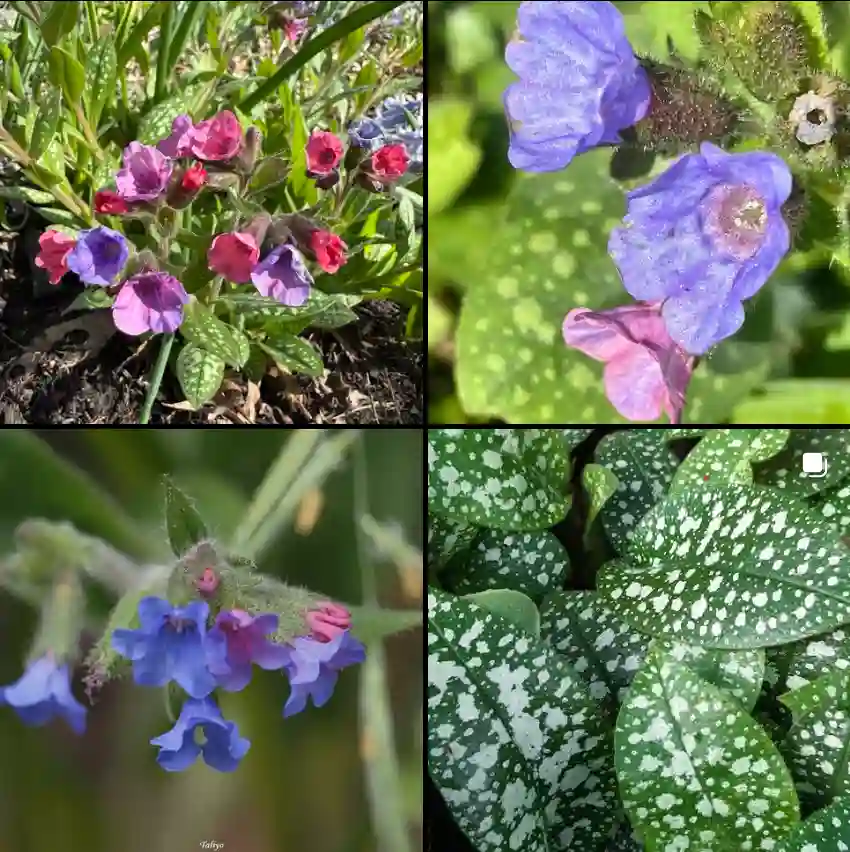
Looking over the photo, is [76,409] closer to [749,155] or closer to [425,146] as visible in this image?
[425,146]

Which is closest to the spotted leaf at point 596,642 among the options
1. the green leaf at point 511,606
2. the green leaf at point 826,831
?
the green leaf at point 511,606

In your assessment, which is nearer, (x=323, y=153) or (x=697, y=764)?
(x=697, y=764)

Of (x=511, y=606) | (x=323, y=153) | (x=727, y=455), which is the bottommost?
(x=511, y=606)

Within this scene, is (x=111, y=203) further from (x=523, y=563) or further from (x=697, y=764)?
(x=697, y=764)

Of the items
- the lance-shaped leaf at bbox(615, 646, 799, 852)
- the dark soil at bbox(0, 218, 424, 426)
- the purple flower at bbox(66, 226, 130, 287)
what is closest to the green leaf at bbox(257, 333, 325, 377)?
the dark soil at bbox(0, 218, 424, 426)

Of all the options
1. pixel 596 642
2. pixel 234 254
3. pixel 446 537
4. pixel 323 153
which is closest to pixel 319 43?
pixel 323 153

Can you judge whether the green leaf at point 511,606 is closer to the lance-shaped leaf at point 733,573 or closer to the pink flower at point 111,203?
the lance-shaped leaf at point 733,573
